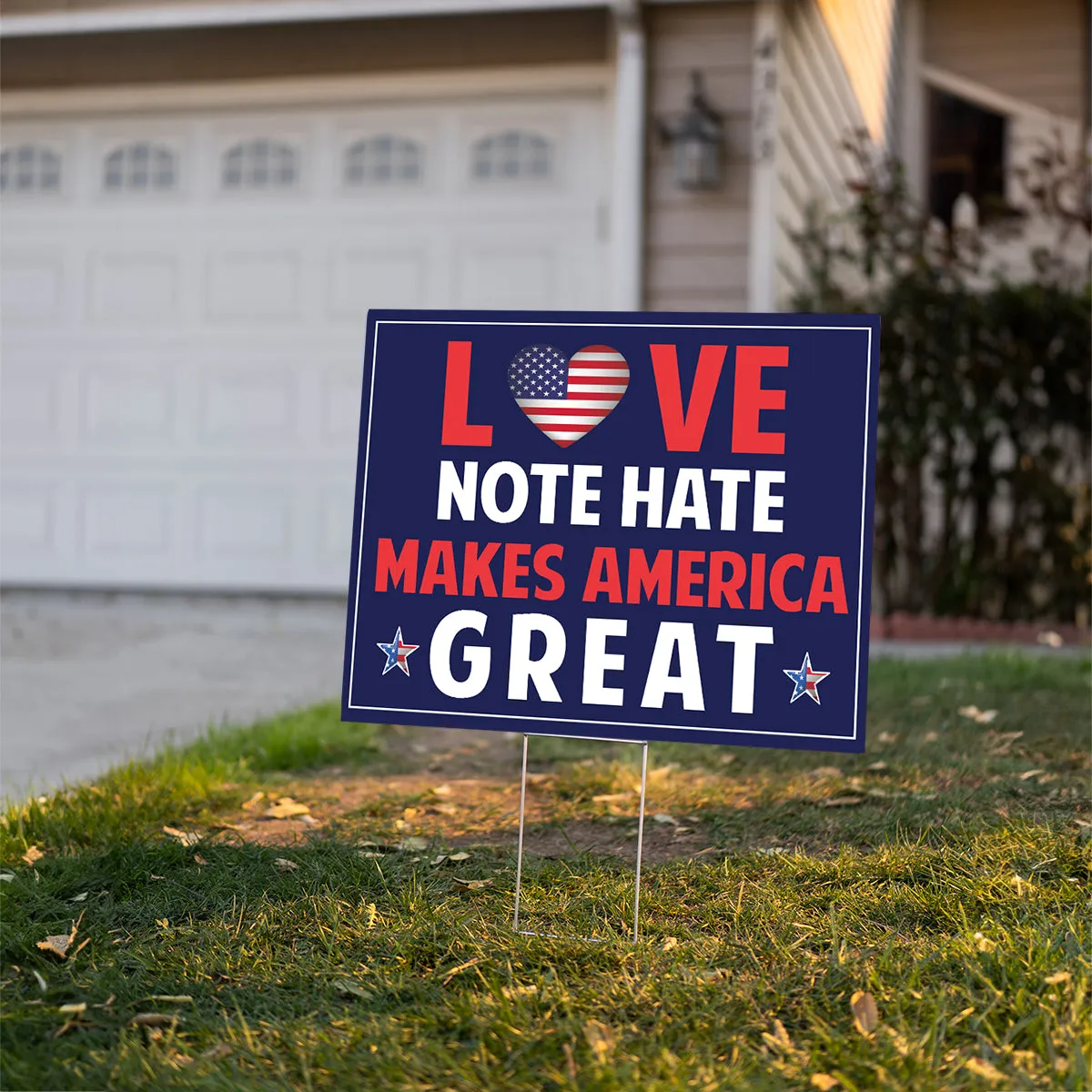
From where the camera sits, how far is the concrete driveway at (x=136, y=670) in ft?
12.9

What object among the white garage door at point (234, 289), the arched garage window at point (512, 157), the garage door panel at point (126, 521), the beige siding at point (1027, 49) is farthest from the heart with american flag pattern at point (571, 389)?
the beige siding at point (1027, 49)

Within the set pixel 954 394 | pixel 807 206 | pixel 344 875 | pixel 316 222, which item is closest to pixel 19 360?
pixel 316 222

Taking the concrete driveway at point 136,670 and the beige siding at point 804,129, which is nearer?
the concrete driveway at point 136,670

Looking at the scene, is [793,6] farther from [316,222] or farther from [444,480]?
[444,480]

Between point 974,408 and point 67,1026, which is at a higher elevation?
point 974,408

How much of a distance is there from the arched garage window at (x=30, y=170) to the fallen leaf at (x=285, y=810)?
213 inches

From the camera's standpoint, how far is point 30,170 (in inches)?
294

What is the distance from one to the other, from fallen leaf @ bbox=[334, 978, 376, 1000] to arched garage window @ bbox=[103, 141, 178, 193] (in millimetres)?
6084

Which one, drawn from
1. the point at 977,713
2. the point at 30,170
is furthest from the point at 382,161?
the point at 977,713

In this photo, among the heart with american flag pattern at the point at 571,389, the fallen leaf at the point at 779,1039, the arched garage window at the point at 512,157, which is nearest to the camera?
the fallen leaf at the point at 779,1039

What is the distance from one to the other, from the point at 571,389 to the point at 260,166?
17.5ft

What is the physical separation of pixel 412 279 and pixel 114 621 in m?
2.32

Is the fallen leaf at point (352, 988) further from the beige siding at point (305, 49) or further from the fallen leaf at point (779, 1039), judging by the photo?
the beige siding at point (305, 49)

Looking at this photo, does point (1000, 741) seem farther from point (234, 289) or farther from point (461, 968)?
point (234, 289)
